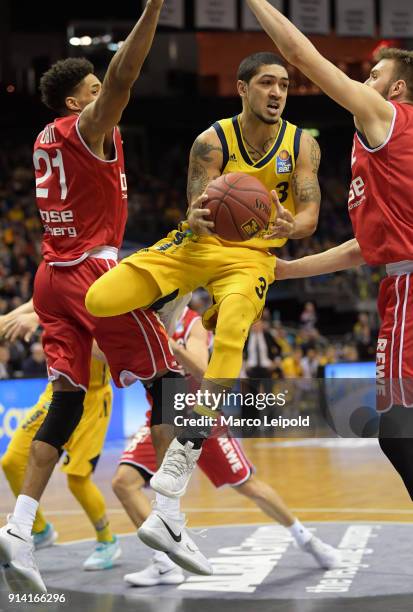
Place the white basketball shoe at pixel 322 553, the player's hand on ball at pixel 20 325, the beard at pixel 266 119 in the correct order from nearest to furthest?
the beard at pixel 266 119 → the player's hand on ball at pixel 20 325 → the white basketball shoe at pixel 322 553

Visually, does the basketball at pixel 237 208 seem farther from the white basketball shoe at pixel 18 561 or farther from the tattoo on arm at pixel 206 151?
the white basketball shoe at pixel 18 561

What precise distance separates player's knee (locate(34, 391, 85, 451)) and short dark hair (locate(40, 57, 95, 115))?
5.59 ft

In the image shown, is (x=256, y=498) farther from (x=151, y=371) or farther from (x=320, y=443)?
(x=320, y=443)

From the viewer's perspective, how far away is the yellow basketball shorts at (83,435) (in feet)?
22.8

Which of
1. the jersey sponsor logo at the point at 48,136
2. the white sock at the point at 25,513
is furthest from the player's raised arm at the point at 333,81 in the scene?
the white sock at the point at 25,513

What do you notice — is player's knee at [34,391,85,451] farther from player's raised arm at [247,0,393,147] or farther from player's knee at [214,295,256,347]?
player's raised arm at [247,0,393,147]

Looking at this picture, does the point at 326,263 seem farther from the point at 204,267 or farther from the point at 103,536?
the point at 103,536

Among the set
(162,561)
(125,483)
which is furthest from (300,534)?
(125,483)

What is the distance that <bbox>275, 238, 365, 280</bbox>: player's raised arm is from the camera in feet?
18.0

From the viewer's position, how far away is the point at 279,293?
24.9 metres

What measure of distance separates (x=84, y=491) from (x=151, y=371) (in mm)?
1804

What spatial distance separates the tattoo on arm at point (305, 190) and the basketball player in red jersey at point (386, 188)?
41 cm

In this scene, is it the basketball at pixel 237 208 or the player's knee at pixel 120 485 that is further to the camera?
the player's knee at pixel 120 485

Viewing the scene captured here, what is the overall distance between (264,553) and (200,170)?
3023mm
